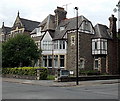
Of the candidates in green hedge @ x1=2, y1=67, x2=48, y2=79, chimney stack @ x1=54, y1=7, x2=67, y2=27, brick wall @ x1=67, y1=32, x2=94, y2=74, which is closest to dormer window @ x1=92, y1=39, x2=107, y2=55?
brick wall @ x1=67, y1=32, x2=94, y2=74

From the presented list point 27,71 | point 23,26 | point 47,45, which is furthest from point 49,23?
point 27,71

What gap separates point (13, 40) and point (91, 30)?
15929 millimetres

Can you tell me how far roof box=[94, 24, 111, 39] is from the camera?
145ft

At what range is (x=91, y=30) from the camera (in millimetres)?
44969

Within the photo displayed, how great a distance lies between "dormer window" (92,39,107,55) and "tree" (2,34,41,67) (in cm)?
1216

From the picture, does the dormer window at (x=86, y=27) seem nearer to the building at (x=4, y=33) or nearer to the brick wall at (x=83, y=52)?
the brick wall at (x=83, y=52)

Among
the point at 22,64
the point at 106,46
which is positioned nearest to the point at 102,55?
the point at 106,46

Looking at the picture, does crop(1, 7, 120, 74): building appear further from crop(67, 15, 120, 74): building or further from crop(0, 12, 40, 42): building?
crop(0, 12, 40, 42): building

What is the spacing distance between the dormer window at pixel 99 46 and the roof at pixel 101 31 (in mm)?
988

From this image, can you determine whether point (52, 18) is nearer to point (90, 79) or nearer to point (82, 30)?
point (82, 30)

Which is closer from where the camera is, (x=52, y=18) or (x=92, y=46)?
(x=92, y=46)

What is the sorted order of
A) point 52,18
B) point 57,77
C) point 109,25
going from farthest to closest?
point 52,18
point 109,25
point 57,77

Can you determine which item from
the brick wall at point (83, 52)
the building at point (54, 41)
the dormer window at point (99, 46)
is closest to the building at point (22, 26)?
the building at point (54, 41)

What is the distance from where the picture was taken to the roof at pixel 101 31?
4431 centimetres
